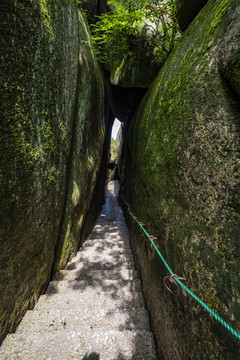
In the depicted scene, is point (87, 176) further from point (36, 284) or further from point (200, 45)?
point (200, 45)

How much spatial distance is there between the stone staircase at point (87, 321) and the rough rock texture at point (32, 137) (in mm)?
310

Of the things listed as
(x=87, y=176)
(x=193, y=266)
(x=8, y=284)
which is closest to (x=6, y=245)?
(x=8, y=284)

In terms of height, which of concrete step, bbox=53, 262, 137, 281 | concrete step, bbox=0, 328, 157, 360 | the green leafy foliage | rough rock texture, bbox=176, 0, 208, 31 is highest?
the green leafy foliage

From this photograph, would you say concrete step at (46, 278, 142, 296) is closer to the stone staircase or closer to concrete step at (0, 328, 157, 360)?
the stone staircase

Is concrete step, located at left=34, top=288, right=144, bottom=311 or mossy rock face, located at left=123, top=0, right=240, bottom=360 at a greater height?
mossy rock face, located at left=123, top=0, right=240, bottom=360

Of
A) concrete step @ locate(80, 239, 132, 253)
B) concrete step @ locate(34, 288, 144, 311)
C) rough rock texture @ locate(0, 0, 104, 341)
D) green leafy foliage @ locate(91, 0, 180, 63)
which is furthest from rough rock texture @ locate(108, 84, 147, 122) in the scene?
concrete step @ locate(34, 288, 144, 311)

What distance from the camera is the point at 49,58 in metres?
2.79

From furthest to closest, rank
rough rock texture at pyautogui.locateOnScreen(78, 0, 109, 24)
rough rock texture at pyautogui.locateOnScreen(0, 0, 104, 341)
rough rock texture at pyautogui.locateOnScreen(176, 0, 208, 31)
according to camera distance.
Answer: rough rock texture at pyautogui.locateOnScreen(78, 0, 109, 24), rough rock texture at pyautogui.locateOnScreen(176, 0, 208, 31), rough rock texture at pyautogui.locateOnScreen(0, 0, 104, 341)

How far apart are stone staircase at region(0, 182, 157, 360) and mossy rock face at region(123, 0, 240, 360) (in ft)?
1.53

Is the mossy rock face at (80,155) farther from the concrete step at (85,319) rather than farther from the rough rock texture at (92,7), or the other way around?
the rough rock texture at (92,7)

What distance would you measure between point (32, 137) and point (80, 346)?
323 centimetres

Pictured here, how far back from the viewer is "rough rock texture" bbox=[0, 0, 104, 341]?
2.00 m

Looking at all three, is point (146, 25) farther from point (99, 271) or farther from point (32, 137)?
point (99, 271)

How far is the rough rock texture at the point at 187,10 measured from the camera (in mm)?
2672
